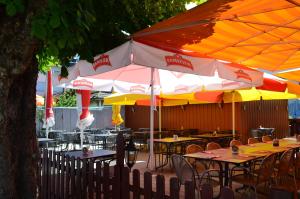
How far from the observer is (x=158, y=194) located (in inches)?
128

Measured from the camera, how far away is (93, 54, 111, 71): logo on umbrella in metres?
4.45

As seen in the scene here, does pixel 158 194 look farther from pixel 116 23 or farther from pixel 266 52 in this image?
pixel 266 52

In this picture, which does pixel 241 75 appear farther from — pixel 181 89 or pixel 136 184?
pixel 181 89

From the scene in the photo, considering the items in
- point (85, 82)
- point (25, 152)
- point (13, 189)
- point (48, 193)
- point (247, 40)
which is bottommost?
point (48, 193)

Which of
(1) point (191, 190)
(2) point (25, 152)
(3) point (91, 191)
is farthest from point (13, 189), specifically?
(1) point (191, 190)

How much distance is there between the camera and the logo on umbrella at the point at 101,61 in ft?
14.6

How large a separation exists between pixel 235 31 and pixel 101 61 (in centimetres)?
199

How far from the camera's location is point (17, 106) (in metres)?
3.63

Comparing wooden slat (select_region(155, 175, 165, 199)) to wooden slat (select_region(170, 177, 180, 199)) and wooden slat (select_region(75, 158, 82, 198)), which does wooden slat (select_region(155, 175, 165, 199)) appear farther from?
A: wooden slat (select_region(75, 158, 82, 198))

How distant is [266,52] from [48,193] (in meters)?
4.42

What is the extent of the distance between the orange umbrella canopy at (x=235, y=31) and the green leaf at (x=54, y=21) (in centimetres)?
156

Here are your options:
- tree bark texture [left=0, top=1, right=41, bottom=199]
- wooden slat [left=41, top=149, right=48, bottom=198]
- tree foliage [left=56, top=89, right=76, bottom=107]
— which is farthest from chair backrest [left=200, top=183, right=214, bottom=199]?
tree foliage [left=56, top=89, right=76, bottom=107]

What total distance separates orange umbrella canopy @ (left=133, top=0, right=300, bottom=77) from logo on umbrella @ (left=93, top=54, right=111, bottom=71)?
481mm

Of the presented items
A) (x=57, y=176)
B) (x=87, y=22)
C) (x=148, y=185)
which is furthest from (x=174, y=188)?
(x=57, y=176)
